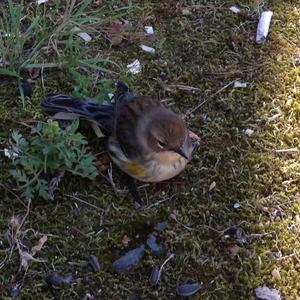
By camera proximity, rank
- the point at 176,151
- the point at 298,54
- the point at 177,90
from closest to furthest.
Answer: the point at 176,151 < the point at 177,90 < the point at 298,54

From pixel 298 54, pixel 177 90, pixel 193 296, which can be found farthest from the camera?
pixel 298 54

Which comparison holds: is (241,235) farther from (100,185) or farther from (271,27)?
(271,27)

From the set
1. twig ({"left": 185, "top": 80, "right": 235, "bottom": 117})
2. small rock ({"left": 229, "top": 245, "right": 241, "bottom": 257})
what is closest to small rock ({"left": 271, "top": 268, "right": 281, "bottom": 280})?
small rock ({"left": 229, "top": 245, "right": 241, "bottom": 257})

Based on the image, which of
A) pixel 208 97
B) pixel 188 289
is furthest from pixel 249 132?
pixel 188 289

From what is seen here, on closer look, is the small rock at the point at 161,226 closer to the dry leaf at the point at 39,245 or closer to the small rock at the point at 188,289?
the small rock at the point at 188,289

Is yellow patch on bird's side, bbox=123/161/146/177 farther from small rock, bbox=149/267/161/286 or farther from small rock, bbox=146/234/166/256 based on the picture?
small rock, bbox=149/267/161/286

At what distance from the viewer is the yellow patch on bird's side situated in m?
3.26

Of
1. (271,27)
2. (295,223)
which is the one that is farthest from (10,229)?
(271,27)

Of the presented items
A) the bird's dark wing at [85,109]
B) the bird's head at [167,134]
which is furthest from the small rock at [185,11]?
the bird's head at [167,134]

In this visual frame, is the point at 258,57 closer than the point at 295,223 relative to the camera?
No

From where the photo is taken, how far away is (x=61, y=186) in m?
3.26

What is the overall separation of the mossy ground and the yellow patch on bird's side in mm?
104

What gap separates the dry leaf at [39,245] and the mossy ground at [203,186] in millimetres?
25

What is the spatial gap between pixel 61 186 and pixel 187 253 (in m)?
0.69
